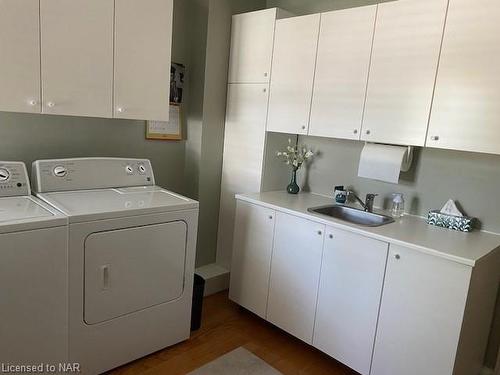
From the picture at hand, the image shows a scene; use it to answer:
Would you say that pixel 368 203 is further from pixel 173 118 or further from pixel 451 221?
pixel 173 118

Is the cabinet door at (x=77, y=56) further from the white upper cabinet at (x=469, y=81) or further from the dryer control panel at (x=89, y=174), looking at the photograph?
the white upper cabinet at (x=469, y=81)

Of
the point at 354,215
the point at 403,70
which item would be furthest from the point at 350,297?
the point at 403,70

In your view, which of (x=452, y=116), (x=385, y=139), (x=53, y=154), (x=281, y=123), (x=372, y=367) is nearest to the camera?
(x=452, y=116)

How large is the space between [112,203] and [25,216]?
1.43 feet

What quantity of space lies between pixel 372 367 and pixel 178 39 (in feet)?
8.32

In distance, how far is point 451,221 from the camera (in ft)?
6.98

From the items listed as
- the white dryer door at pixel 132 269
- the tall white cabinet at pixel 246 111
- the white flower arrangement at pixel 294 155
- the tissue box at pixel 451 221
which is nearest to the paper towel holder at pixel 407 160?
the tissue box at pixel 451 221

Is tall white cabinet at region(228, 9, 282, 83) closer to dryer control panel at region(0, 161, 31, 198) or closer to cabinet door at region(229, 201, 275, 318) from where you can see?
cabinet door at region(229, 201, 275, 318)

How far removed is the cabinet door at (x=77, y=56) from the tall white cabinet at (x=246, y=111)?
3.39 feet

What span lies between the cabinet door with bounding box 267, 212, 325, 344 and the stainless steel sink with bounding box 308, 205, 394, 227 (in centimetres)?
18

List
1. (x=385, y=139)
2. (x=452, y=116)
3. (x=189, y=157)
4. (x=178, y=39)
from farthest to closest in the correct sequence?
(x=189, y=157) < (x=178, y=39) < (x=385, y=139) < (x=452, y=116)

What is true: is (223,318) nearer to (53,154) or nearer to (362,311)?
(362,311)

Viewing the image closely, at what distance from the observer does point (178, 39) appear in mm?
2850

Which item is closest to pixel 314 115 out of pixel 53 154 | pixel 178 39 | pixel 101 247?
pixel 178 39
